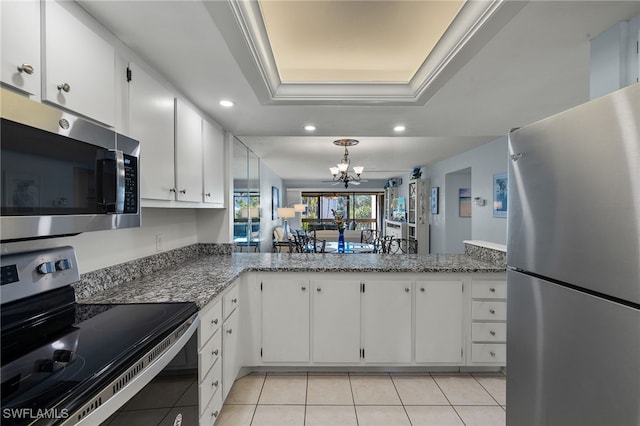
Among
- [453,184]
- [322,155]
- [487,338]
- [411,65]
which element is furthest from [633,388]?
[453,184]

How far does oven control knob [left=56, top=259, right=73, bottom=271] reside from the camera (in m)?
1.15

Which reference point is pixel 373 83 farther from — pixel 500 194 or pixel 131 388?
pixel 500 194

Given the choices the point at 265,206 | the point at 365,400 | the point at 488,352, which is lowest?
the point at 365,400

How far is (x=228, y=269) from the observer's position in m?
2.23

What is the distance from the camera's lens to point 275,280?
2.34 m

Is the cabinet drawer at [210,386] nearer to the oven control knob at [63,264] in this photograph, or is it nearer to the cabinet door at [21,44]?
the oven control knob at [63,264]

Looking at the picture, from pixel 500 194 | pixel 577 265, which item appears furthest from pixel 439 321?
pixel 500 194

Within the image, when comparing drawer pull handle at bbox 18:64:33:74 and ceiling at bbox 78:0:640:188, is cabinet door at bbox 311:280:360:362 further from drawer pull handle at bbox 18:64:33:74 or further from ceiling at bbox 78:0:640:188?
drawer pull handle at bbox 18:64:33:74

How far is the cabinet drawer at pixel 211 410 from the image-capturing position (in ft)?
4.92

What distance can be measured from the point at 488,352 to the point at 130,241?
284cm

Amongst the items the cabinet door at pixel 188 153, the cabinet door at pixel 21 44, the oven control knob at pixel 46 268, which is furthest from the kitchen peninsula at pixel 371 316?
the cabinet door at pixel 21 44

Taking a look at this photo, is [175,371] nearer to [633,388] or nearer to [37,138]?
[37,138]

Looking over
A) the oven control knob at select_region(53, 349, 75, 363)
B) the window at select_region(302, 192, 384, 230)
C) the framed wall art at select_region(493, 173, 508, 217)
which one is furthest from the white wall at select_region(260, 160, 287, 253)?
the oven control knob at select_region(53, 349, 75, 363)

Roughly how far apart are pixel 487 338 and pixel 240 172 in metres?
3.44
